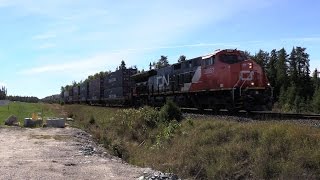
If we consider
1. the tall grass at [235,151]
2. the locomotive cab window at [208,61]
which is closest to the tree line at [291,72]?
the locomotive cab window at [208,61]

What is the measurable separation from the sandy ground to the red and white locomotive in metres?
8.16

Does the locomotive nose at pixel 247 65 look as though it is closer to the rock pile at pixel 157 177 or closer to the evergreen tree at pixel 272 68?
the rock pile at pixel 157 177

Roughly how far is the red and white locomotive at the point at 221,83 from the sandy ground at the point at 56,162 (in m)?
8.16

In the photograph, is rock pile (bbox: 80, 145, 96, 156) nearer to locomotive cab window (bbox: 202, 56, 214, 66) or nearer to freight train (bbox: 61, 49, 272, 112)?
freight train (bbox: 61, 49, 272, 112)

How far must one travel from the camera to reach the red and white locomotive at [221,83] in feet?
71.2

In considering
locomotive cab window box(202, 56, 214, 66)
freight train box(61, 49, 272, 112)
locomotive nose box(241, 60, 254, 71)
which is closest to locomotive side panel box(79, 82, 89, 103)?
freight train box(61, 49, 272, 112)

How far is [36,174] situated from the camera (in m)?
11.1

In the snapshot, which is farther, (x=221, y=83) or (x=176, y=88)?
(x=176, y=88)

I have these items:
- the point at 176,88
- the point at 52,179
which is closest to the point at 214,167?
the point at 52,179

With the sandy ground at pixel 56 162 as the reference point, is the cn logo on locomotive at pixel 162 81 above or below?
above

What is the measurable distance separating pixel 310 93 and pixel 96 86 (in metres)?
50.7

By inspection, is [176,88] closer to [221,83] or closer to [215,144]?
[221,83]

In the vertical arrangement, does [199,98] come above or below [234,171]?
above

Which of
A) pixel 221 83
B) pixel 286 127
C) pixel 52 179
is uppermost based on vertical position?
pixel 221 83
